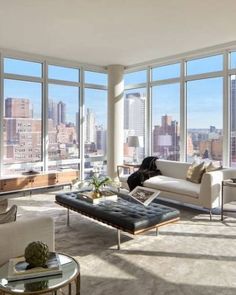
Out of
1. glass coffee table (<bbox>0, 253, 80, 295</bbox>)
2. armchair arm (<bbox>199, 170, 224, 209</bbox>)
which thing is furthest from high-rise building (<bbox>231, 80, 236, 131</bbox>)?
glass coffee table (<bbox>0, 253, 80, 295</bbox>)

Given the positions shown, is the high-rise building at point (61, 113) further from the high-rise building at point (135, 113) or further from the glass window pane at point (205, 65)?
the glass window pane at point (205, 65)

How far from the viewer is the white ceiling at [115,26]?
4270 mm

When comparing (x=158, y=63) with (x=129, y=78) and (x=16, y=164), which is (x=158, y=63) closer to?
(x=129, y=78)

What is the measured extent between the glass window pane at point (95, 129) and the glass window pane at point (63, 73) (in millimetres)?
497

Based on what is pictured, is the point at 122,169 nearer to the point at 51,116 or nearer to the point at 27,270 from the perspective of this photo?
the point at 51,116

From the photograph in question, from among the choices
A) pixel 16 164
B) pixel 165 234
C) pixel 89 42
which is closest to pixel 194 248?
pixel 165 234

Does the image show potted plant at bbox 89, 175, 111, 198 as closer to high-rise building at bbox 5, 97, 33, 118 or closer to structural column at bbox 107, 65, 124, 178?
high-rise building at bbox 5, 97, 33, 118

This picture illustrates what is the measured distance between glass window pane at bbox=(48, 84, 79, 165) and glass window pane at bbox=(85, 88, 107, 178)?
348 mm

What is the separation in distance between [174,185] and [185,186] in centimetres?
23

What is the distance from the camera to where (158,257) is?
3412 millimetres

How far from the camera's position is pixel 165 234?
4.20 meters

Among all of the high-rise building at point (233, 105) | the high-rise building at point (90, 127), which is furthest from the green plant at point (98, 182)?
the high-rise building at point (90, 127)

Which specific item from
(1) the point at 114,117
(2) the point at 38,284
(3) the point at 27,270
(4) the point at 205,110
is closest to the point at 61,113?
(1) the point at 114,117

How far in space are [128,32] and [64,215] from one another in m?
3.40
